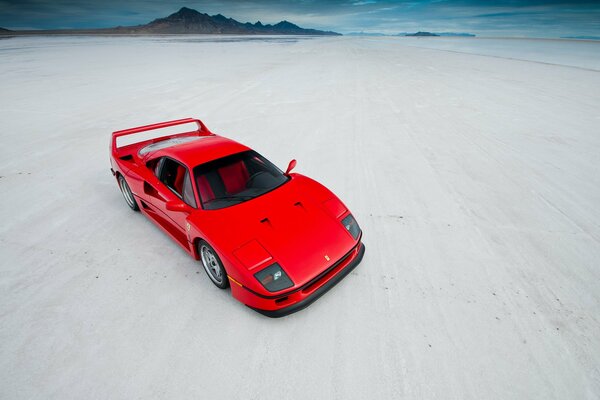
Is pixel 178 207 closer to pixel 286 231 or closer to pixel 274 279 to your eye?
pixel 286 231

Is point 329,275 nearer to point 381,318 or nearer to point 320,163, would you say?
point 381,318

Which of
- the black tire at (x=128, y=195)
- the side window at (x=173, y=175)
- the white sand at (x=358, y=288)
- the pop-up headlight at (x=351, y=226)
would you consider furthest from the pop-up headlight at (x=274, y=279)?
the black tire at (x=128, y=195)

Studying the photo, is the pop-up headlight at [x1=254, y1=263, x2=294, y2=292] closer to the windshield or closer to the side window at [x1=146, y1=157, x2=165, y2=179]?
the windshield

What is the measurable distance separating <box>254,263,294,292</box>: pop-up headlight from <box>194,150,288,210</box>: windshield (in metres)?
0.91

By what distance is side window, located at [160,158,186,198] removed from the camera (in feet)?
10.7

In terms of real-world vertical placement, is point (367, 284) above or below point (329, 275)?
below

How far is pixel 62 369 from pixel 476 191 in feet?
18.2

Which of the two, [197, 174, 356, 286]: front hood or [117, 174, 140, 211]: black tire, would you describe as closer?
[197, 174, 356, 286]: front hood

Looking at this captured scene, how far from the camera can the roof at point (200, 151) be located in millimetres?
3238

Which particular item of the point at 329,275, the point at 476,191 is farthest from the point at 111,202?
the point at 476,191

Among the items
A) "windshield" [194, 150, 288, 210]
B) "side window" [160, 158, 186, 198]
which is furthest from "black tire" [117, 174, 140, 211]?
"windshield" [194, 150, 288, 210]

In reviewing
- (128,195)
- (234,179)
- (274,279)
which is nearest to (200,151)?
(234,179)

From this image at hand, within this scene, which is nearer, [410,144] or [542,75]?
[410,144]

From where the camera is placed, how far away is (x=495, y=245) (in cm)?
353
